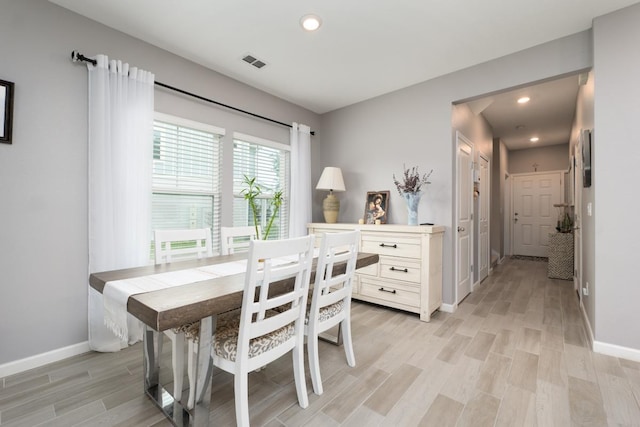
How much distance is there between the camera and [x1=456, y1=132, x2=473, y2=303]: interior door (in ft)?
10.8

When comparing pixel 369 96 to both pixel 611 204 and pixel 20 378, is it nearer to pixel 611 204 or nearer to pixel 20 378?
pixel 611 204

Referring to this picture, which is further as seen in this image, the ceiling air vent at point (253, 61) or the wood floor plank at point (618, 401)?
the ceiling air vent at point (253, 61)

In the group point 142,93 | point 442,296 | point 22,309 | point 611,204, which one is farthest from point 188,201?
point 611,204

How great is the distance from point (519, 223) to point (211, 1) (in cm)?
755

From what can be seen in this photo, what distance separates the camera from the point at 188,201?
9.46 feet

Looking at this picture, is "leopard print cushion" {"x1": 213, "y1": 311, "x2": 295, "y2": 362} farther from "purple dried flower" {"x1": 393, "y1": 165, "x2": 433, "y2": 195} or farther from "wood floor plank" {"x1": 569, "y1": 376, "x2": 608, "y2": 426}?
"purple dried flower" {"x1": 393, "y1": 165, "x2": 433, "y2": 195}

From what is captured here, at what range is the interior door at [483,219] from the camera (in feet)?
14.0

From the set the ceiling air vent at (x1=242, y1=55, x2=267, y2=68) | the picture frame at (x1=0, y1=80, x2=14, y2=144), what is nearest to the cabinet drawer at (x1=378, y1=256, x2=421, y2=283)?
the ceiling air vent at (x1=242, y1=55, x2=267, y2=68)

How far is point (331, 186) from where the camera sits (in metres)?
3.70

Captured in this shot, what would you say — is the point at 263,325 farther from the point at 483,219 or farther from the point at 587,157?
the point at 483,219

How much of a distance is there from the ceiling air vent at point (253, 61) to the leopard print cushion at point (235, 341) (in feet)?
8.11

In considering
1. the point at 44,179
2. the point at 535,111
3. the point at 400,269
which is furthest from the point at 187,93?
the point at 535,111

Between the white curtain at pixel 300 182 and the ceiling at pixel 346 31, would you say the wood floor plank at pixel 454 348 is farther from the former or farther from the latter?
the ceiling at pixel 346 31

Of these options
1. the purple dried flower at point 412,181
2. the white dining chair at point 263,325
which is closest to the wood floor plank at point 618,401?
the white dining chair at point 263,325
